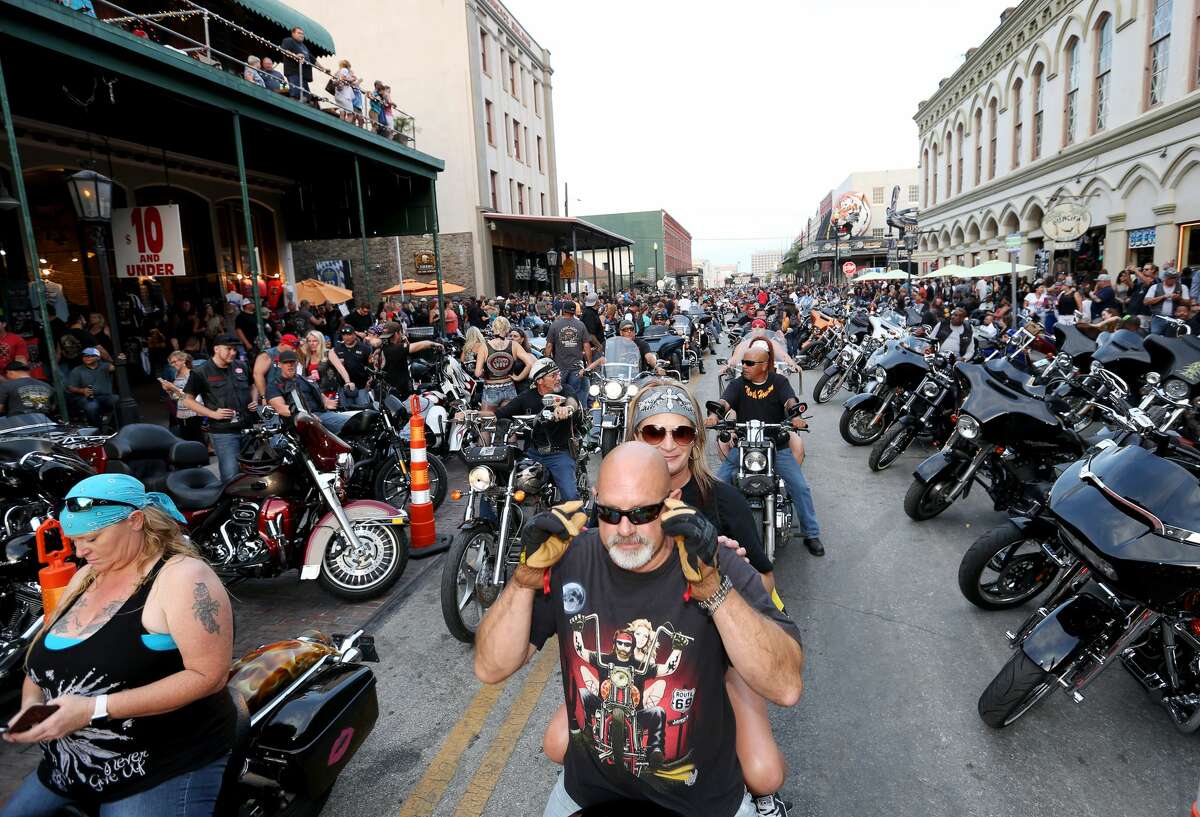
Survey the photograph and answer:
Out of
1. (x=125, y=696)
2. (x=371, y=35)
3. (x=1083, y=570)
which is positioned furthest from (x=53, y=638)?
(x=371, y=35)

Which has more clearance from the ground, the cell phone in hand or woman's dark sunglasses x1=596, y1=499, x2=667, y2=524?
woman's dark sunglasses x1=596, y1=499, x2=667, y2=524

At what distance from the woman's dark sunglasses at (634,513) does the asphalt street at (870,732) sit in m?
1.90

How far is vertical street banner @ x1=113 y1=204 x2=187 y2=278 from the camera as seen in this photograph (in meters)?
12.3

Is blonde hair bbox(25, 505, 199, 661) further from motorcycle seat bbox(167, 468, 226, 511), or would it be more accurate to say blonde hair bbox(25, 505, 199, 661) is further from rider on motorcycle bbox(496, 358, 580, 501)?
rider on motorcycle bbox(496, 358, 580, 501)

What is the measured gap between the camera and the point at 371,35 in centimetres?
3092

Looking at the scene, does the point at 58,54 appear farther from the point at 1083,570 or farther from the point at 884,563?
the point at 1083,570

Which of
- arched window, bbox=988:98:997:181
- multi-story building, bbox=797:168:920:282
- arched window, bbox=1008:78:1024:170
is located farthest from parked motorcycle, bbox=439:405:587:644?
multi-story building, bbox=797:168:920:282

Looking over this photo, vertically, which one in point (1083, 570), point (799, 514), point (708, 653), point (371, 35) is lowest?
point (799, 514)

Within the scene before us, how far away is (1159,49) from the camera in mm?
19922

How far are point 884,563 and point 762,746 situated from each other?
4.05m

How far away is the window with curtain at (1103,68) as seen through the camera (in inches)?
907

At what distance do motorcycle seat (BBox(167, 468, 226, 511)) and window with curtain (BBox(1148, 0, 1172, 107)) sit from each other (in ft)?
81.8

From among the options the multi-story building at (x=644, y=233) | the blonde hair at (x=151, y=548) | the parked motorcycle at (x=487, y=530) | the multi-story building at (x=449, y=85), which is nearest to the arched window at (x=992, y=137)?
the multi-story building at (x=449, y=85)

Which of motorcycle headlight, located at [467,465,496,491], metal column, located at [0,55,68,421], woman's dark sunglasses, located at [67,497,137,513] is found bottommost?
motorcycle headlight, located at [467,465,496,491]
